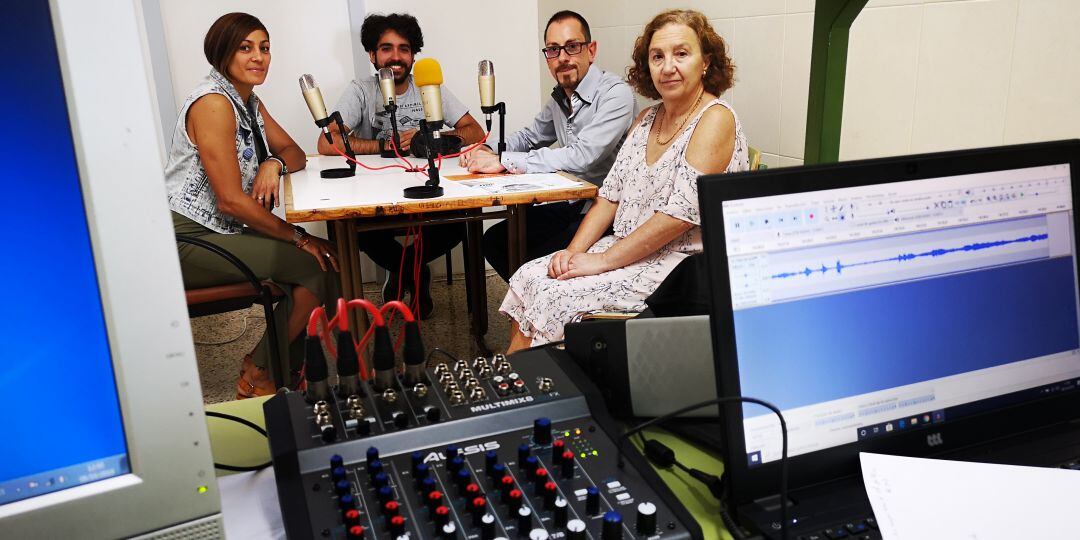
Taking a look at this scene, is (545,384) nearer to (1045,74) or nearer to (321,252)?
(1045,74)

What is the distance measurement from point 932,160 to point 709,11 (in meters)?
2.29

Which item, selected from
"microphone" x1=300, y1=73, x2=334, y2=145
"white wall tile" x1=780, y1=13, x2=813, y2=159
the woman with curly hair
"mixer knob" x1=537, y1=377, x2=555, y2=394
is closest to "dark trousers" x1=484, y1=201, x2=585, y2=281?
the woman with curly hair

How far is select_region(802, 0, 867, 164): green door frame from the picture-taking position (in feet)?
3.29

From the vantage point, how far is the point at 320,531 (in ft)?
2.03

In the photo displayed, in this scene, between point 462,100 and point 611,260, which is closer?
point 611,260

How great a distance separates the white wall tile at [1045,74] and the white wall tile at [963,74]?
3cm

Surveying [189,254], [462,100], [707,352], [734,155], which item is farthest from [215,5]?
[707,352]

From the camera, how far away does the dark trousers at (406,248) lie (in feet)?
12.1

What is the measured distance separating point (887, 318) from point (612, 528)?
36 cm

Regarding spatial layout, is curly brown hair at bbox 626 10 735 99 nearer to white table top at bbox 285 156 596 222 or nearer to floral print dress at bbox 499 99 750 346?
floral print dress at bbox 499 99 750 346

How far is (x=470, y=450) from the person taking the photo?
2.38 ft

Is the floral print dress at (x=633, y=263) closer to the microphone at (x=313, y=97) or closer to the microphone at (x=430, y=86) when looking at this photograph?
the microphone at (x=430, y=86)

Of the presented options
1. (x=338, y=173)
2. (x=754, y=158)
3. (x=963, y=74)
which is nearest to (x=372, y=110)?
(x=338, y=173)

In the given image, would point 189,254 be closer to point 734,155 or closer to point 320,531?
point 734,155
